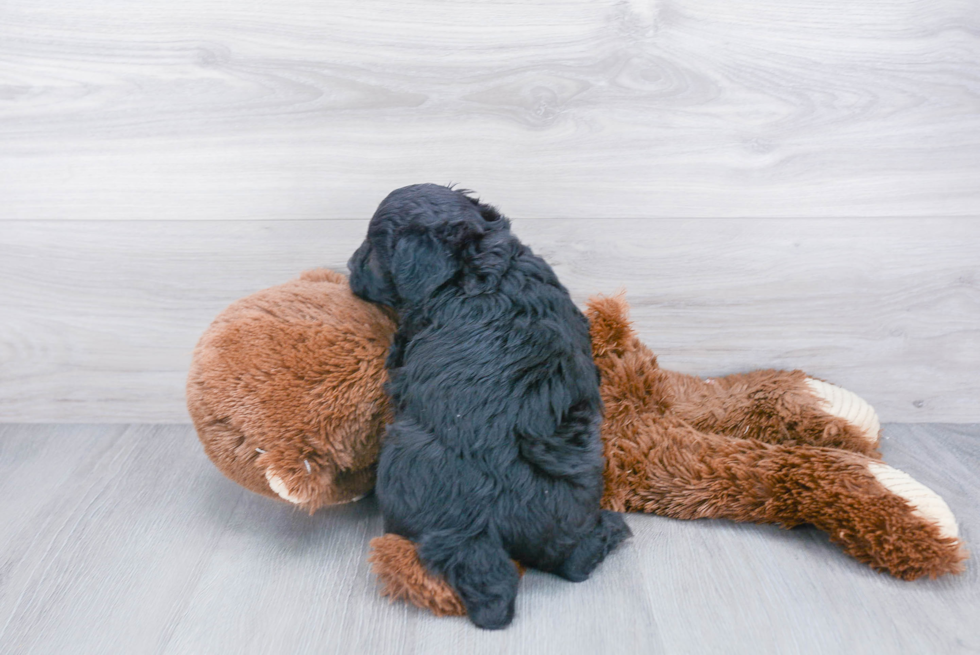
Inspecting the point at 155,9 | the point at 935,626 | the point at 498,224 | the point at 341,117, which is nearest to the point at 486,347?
the point at 498,224

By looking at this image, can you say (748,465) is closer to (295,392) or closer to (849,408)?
(849,408)

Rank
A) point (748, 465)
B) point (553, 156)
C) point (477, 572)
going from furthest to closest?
point (553, 156) → point (748, 465) → point (477, 572)

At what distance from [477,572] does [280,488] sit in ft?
0.87

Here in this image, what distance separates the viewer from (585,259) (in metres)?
1.17

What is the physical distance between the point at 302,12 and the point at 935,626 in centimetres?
117

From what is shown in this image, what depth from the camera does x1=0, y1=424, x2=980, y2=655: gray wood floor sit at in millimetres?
803

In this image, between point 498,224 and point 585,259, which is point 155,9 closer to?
point 498,224

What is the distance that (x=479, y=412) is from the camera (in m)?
0.81

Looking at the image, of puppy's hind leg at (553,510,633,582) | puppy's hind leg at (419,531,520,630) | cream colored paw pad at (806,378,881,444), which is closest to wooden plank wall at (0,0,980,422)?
cream colored paw pad at (806,378,881,444)

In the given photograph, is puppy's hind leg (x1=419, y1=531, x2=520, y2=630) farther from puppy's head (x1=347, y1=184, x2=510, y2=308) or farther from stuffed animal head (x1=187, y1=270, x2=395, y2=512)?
puppy's head (x1=347, y1=184, x2=510, y2=308)

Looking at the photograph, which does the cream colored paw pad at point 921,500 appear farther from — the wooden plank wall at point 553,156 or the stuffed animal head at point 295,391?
the stuffed animal head at point 295,391

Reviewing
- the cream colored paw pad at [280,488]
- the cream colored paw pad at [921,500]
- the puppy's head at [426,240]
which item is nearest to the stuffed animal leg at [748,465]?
the cream colored paw pad at [921,500]

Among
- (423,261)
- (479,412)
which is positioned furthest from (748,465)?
(423,261)

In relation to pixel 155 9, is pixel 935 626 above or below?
below
